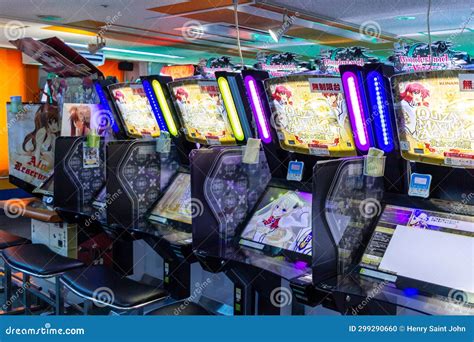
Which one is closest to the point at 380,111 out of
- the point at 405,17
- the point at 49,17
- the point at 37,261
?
the point at 37,261

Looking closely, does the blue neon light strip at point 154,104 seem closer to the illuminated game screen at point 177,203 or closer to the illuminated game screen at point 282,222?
the illuminated game screen at point 177,203

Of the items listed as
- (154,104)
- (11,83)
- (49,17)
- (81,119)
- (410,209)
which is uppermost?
(49,17)

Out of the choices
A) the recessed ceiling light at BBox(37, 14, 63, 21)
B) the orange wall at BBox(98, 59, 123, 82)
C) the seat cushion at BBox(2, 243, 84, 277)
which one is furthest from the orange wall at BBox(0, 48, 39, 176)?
the seat cushion at BBox(2, 243, 84, 277)

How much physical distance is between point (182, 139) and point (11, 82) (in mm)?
7202

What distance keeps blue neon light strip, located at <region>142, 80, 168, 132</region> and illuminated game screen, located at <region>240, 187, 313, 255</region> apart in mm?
1162

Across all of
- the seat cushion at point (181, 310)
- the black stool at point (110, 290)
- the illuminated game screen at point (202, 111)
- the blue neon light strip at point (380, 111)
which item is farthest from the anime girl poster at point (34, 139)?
the blue neon light strip at point (380, 111)

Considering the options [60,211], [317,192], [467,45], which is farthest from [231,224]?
[467,45]

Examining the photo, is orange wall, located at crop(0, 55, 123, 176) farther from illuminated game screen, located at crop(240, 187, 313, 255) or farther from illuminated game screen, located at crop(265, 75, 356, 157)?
illuminated game screen, located at crop(265, 75, 356, 157)

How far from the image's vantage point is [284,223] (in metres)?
3.02

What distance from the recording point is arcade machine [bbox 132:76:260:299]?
338cm

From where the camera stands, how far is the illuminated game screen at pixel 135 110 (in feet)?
13.7

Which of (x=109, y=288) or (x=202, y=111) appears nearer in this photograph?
(x=109, y=288)

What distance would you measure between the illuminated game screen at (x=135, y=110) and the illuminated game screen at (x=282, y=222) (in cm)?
136

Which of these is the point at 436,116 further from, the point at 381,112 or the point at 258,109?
the point at 258,109
